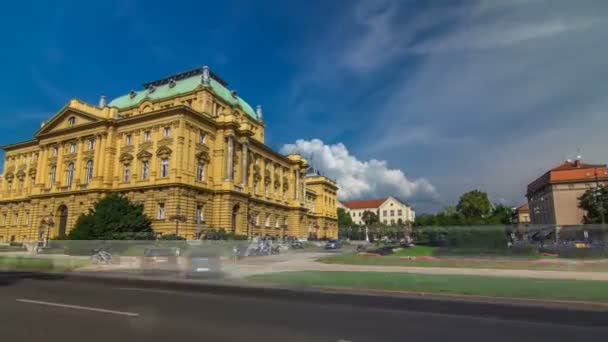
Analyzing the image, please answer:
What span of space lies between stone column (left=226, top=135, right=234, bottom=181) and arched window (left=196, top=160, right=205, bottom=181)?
3174mm

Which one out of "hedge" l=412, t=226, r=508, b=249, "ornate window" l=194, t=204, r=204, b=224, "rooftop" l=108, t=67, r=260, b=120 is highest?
"rooftop" l=108, t=67, r=260, b=120

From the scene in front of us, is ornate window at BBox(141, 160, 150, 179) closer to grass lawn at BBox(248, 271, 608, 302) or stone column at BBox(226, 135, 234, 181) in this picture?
stone column at BBox(226, 135, 234, 181)

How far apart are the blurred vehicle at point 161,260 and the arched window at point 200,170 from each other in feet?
87.3

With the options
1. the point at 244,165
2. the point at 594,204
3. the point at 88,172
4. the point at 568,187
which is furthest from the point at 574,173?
the point at 88,172

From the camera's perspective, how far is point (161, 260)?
78.1 feet

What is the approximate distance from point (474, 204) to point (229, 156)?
51.4 metres

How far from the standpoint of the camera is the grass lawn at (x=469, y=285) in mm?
13211

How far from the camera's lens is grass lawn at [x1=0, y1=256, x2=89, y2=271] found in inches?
1019

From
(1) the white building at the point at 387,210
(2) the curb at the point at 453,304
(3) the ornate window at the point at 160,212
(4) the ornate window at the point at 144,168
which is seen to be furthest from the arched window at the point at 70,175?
(1) the white building at the point at 387,210

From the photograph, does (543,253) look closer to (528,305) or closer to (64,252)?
(528,305)

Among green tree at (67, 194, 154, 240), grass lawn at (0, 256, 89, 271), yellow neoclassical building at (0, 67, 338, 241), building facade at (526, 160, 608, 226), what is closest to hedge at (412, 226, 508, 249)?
grass lawn at (0, 256, 89, 271)

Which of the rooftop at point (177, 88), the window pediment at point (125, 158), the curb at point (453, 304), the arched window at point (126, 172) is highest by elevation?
the rooftop at point (177, 88)

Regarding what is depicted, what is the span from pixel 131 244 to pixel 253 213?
31.0m

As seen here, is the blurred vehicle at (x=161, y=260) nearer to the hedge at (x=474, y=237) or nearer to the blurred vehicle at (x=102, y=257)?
the blurred vehicle at (x=102, y=257)
